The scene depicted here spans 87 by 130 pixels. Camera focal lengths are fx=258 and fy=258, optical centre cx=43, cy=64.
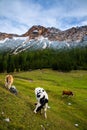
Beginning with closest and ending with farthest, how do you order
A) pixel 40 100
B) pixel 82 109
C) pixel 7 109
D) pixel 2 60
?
pixel 7 109 < pixel 40 100 < pixel 82 109 < pixel 2 60

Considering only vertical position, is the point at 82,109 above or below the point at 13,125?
below

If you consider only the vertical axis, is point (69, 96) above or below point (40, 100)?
below

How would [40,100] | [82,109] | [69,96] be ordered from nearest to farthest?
1. [40,100]
2. [82,109]
3. [69,96]

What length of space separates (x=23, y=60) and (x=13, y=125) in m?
166

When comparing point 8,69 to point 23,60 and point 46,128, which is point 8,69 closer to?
point 23,60

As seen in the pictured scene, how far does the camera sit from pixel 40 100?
2692 cm

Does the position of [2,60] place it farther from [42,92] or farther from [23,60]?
[42,92]

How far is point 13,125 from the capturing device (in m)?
22.5

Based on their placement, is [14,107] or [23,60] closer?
[14,107]

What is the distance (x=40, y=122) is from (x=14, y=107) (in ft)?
9.91

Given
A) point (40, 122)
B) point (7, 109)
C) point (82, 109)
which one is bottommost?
point (82, 109)

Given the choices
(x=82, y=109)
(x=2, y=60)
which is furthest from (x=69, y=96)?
(x=2, y=60)

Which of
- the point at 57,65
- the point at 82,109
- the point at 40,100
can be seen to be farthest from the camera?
the point at 57,65

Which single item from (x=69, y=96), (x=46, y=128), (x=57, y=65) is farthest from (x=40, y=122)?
(x=57, y=65)
